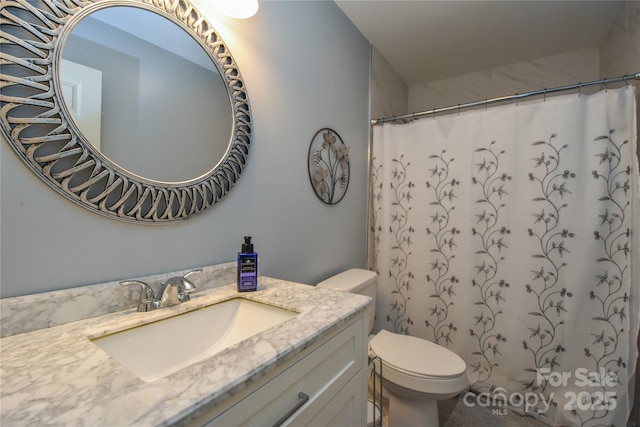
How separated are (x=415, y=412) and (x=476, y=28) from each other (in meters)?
2.38

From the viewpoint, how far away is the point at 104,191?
28.7 inches

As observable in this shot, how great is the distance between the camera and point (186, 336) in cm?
78

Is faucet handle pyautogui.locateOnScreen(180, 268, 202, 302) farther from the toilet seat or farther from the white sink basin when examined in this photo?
the toilet seat

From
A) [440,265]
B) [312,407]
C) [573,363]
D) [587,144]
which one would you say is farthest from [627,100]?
[312,407]

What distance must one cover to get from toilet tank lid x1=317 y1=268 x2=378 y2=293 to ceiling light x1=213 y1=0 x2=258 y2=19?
1.21m

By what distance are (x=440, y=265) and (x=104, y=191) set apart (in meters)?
1.75

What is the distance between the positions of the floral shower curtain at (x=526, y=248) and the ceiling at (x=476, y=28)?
0.66m

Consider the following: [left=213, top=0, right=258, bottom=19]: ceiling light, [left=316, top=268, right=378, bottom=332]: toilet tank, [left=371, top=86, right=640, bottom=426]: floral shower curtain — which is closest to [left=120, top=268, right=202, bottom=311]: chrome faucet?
[left=316, top=268, right=378, bottom=332]: toilet tank

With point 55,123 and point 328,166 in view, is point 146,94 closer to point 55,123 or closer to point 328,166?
point 55,123

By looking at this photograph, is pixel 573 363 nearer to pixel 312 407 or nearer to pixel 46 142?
pixel 312 407

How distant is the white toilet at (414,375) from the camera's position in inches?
47.4

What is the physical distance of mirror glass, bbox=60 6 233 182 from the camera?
71 centimetres

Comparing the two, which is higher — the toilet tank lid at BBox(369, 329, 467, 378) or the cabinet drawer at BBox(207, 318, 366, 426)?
the cabinet drawer at BBox(207, 318, 366, 426)

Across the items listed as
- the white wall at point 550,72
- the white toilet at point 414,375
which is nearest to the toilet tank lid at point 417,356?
the white toilet at point 414,375
